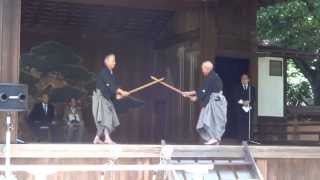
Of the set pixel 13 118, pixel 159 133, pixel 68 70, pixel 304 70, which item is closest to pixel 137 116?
pixel 159 133

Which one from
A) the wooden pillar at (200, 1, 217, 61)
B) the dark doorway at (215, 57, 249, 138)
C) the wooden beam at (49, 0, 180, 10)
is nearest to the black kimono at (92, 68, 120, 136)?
the wooden pillar at (200, 1, 217, 61)

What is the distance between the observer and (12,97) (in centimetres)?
716

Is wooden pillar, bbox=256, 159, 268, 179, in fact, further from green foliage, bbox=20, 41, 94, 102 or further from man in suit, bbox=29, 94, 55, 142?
green foliage, bbox=20, 41, 94, 102

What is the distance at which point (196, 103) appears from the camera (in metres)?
11.7

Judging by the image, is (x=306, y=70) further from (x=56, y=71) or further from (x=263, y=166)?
(x=263, y=166)

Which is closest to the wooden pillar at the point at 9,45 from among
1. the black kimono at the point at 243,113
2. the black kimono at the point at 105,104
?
the black kimono at the point at 105,104

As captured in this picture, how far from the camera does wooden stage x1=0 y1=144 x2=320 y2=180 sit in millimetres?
7718

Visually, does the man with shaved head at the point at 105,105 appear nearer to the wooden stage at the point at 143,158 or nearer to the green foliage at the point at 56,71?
the wooden stage at the point at 143,158

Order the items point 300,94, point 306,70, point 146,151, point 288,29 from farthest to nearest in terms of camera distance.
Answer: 1. point 300,94
2. point 306,70
3. point 288,29
4. point 146,151

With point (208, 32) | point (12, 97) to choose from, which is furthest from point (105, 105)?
point (208, 32)

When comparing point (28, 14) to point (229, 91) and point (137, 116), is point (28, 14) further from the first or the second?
point (229, 91)

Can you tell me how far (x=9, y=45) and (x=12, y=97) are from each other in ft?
2.99

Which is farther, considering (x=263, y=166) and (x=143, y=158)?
(x=263, y=166)

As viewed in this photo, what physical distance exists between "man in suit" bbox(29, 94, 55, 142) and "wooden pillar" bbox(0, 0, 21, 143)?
4818mm
